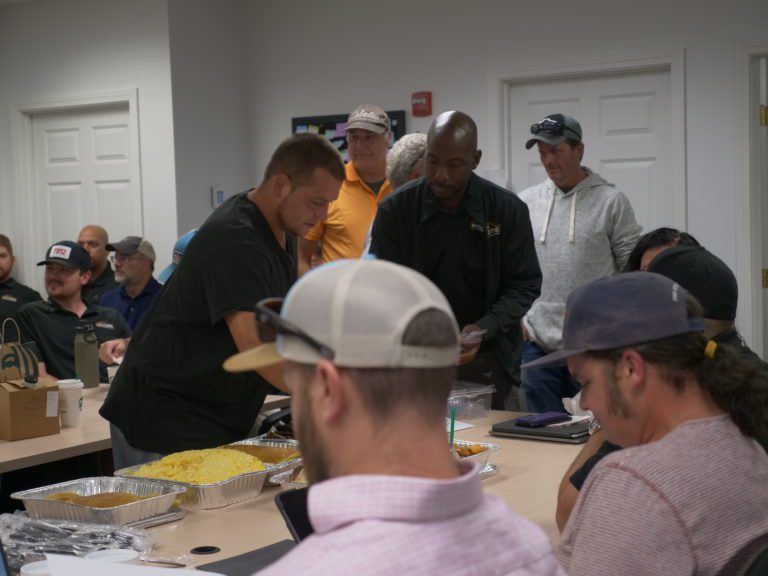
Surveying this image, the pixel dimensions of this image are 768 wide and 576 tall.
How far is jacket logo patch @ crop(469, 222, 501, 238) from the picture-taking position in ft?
11.8

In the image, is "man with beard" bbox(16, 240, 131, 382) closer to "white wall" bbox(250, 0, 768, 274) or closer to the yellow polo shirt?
the yellow polo shirt

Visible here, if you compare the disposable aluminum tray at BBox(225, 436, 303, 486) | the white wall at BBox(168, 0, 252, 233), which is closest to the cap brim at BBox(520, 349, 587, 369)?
the disposable aluminum tray at BBox(225, 436, 303, 486)

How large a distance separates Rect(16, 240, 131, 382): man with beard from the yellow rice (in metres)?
2.73

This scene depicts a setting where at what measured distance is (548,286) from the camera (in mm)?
4699

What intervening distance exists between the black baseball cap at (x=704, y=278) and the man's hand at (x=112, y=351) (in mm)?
2964

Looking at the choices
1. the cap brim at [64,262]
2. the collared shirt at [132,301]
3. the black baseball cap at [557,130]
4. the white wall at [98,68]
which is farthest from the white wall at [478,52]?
the cap brim at [64,262]

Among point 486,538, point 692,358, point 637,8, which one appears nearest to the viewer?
point 486,538

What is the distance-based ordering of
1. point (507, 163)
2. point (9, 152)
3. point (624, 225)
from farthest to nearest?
1. point (9, 152)
2. point (507, 163)
3. point (624, 225)

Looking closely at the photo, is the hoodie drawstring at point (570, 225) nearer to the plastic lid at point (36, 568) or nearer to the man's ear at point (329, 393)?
the plastic lid at point (36, 568)

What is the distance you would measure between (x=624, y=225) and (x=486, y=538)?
3.71 m

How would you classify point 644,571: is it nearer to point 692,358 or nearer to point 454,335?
point 692,358

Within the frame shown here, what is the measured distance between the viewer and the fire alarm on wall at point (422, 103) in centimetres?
619

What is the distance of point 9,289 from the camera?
23.3ft

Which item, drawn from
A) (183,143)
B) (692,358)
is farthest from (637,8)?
(692,358)
